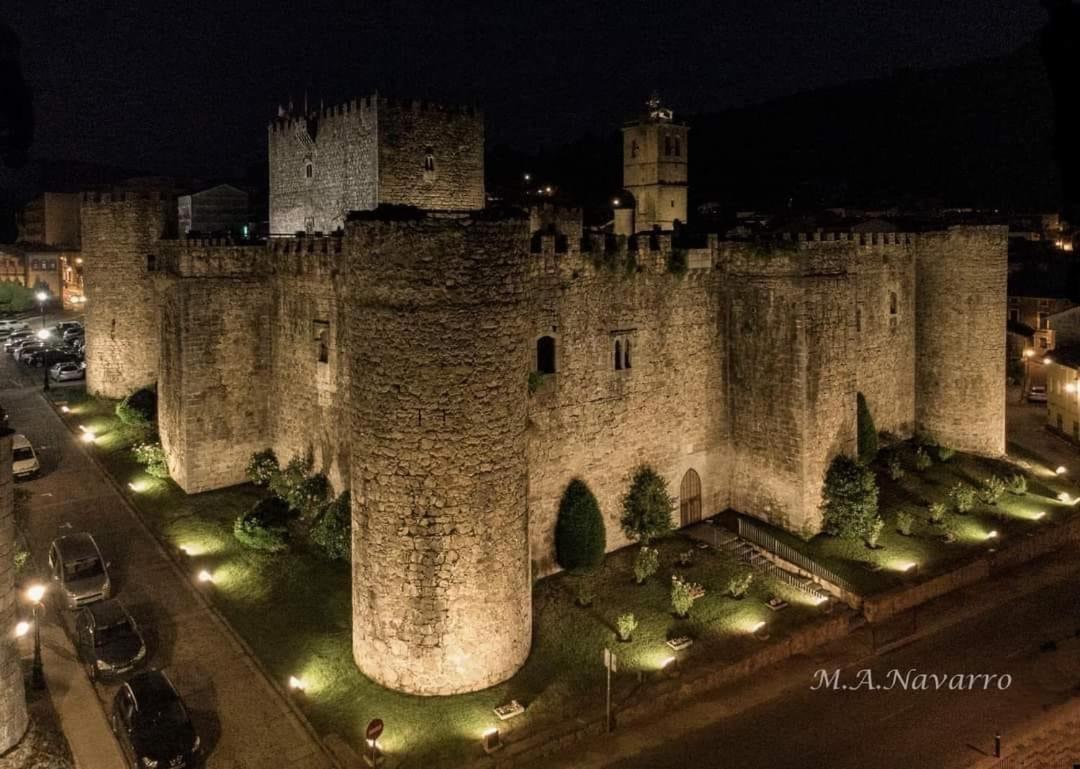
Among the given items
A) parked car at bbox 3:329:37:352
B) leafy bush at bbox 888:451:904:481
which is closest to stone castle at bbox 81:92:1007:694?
leafy bush at bbox 888:451:904:481

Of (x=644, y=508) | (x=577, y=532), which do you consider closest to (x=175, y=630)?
(x=577, y=532)

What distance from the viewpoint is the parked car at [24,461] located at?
26797mm

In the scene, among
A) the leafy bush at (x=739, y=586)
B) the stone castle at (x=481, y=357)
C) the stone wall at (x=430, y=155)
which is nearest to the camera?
the stone castle at (x=481, y=357)

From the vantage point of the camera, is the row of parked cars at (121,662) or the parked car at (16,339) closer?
the row of parked cars at (121,662)

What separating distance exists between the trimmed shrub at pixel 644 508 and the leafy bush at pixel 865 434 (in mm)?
7980

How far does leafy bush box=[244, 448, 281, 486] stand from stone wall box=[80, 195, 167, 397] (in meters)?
10.9

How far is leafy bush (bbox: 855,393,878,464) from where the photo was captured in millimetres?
27766

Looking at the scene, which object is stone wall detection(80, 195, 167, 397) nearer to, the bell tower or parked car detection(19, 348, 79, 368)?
parked car detection(19, 348, 79, 368)

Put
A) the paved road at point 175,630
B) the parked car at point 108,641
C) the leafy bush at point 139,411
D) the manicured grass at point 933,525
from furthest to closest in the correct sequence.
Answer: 1. the leafy bush at point 139,411
2. the manicured grass at point 933,525
3. the parked car at point 108,641
4. the paved road at point 175,630

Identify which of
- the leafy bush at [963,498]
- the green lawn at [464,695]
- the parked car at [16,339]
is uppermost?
the parked car at [16,339]

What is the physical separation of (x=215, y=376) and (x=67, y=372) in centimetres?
1879

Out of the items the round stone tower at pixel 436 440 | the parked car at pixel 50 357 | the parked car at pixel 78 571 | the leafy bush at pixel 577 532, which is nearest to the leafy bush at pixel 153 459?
the parked car at pixel 78 571

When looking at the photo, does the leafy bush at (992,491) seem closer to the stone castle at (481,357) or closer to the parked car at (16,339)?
the stone castle at (481,357)

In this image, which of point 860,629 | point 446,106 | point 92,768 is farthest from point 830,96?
point 92,768
